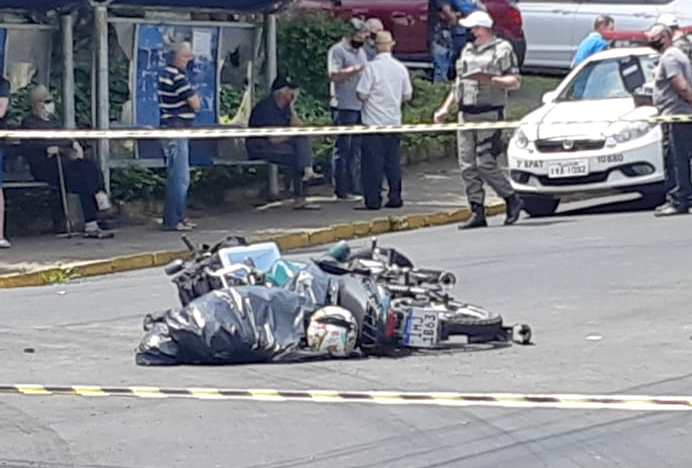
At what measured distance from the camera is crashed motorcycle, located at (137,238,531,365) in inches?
372

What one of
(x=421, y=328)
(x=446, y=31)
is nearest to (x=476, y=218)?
(x=421, y=328)

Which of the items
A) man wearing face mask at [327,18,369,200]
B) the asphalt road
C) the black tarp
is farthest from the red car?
the black tarp

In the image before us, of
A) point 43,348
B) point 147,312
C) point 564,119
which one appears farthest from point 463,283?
point 564,119

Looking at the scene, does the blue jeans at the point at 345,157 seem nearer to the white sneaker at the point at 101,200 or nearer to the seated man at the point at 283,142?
the seated man at the point at 283,142

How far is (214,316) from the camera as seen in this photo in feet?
30.8

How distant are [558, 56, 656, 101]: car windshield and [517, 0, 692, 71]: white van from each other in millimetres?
6462

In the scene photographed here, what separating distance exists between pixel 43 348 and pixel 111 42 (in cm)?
754

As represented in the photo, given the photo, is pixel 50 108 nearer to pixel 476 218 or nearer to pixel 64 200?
pixel 64 200

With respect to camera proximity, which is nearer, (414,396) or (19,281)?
(414,396)

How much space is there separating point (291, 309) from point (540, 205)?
779cm

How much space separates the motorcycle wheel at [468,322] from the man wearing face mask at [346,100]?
823 cm

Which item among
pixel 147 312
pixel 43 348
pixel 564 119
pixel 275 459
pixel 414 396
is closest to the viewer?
pixel 275 459

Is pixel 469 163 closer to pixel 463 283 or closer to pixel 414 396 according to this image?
pixel 463 283

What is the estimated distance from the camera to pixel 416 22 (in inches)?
955
